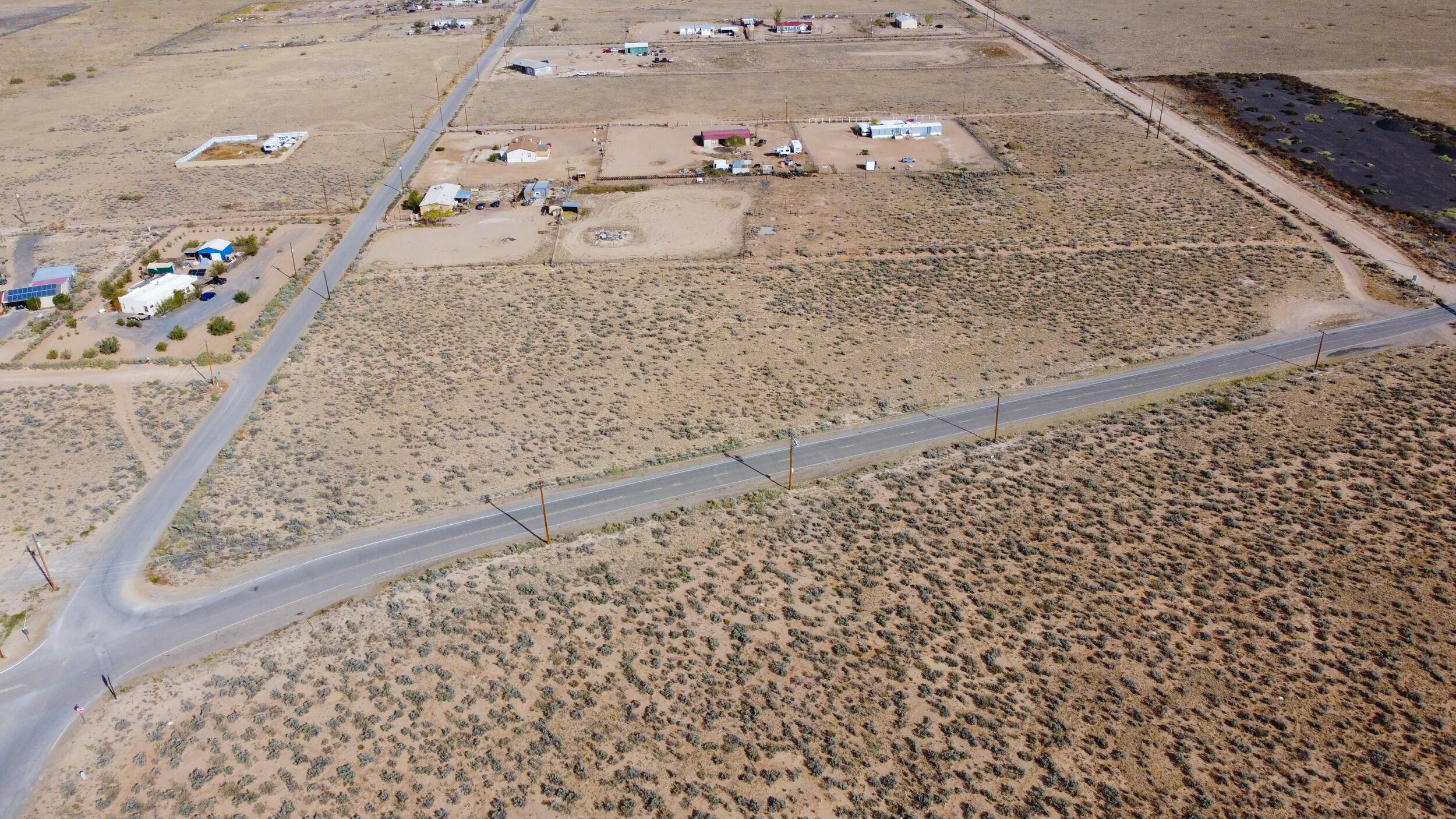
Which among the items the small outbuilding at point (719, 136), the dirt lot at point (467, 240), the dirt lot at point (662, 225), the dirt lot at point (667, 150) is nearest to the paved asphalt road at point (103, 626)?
the dirt lot at point (467, 240)

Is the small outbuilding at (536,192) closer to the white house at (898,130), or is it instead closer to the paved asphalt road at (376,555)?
the white house at (898,130)

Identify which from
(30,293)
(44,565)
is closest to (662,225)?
(30,293)

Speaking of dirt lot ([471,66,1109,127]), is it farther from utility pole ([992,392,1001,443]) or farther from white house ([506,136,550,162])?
utility pole ([992,392,1001,443])

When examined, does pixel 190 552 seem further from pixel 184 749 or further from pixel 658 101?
pixel 658 101

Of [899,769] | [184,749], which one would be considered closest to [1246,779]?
[899,769]

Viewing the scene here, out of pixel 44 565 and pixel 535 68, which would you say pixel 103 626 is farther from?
pixel 535 68
